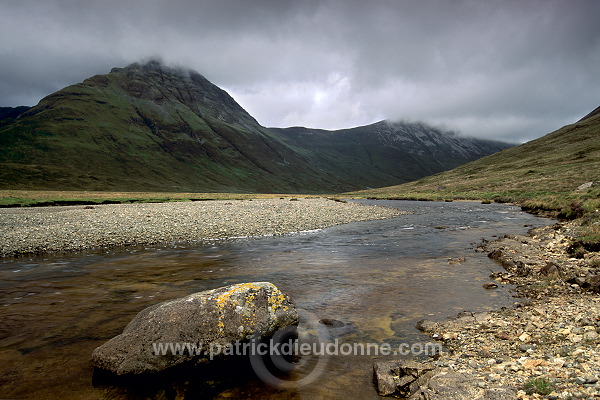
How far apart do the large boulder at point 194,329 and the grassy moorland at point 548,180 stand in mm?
17380

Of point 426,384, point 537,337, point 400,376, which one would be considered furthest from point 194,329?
point 537,337

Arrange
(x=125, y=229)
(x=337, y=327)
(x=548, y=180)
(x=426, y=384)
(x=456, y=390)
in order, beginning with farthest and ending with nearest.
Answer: (x=548, y=180) < (x=125, y=229) < (x=337, y=327) < (x=426, y=384) < (x=456, y=390)

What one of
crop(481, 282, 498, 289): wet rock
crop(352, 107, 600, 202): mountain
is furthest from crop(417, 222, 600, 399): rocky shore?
crop(352, 107, 600, 202): mountain

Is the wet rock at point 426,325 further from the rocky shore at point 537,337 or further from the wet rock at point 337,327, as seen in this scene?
A: the wet rock at point 337,327

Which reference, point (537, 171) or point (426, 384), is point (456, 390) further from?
point (537, 171)

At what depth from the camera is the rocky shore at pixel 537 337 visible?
18.6 feet

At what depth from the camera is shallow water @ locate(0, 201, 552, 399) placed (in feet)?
22.8

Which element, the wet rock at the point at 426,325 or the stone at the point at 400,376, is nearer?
the stone at the point at 400,376

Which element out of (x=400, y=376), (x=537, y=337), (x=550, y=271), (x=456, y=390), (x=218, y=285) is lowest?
(x=400, y=376)

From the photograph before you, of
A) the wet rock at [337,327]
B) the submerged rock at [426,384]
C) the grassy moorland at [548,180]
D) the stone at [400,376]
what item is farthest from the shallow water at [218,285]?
the grassy moorland at [548,180]

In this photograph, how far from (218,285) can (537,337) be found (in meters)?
11.7

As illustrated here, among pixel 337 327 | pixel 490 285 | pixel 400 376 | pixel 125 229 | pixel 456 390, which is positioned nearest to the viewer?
pixel 456 390

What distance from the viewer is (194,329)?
24.2 ft

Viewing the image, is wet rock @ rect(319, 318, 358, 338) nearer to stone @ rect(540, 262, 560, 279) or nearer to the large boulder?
the large boulder
